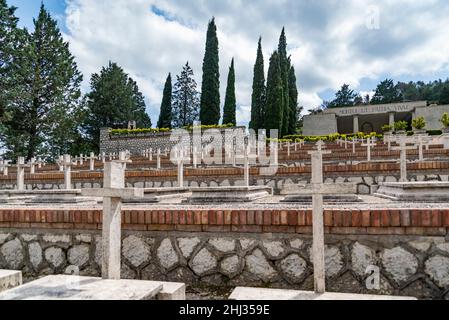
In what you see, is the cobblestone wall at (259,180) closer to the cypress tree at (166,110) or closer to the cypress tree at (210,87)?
the cypress tree at (210,87)

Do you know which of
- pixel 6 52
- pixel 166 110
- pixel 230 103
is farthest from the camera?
pixel 166 110

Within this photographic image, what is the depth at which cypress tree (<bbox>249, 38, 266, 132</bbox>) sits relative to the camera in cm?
3753

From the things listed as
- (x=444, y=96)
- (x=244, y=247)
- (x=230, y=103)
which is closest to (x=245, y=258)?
(x=244, y=247)

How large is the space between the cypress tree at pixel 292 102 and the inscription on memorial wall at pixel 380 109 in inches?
159

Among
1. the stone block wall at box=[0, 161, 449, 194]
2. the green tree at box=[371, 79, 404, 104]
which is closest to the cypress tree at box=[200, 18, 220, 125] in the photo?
the stone block wall at box=[0, 161, 449, 194]

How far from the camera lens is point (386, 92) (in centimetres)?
6981

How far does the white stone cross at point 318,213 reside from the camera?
91.7 inches

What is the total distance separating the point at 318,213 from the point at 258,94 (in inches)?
1421

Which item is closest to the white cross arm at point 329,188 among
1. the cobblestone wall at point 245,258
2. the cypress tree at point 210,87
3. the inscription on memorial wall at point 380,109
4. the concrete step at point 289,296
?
the concrete step at point 289,296

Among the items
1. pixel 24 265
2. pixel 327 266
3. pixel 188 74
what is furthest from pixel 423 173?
pixel 188 74

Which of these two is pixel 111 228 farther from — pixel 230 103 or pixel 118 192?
pixel 230 103

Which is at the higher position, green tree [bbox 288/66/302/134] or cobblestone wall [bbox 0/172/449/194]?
green tree [bbox 288/66/302/134]

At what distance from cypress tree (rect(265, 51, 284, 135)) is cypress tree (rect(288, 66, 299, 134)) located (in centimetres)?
707

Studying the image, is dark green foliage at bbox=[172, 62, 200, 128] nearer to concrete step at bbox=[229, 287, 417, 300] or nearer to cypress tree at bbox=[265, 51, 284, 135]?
cypress tree at bbox=[265, 51, 284, 135]
